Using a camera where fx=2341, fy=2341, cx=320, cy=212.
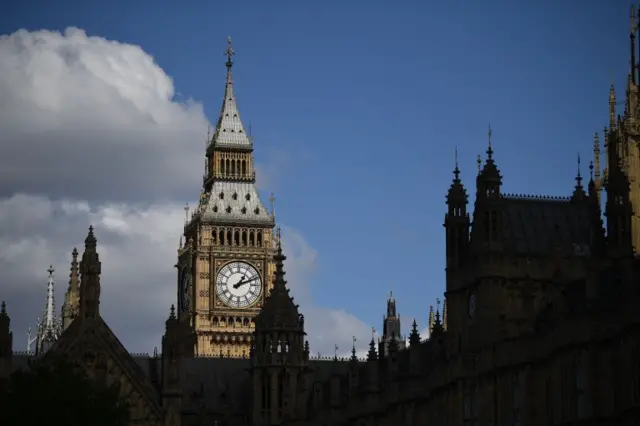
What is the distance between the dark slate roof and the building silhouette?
0.32 ft

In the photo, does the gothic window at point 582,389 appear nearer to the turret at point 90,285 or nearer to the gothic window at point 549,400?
the gothic window at point 549,400

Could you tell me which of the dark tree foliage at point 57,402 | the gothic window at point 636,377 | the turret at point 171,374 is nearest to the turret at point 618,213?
the gothic window at point 636,377

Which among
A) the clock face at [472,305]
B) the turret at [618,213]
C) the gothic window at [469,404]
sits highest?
the turret at [618,213]

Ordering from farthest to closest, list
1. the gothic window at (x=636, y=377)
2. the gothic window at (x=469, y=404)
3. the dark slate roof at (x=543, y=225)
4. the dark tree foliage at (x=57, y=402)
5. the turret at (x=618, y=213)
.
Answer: the dark slate roof at (x=543, y=225) < the gothic window at (x=469, y=404) < the turret at (x=618, y=213) < the dark tree foliage at (x=57, y=402) < the gothic window at (x=636, y=377)

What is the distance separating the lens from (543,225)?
15925 cm

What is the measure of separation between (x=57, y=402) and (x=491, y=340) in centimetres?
2874

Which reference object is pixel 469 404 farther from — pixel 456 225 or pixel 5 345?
pixel 5 345

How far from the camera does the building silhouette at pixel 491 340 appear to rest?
132875 mm

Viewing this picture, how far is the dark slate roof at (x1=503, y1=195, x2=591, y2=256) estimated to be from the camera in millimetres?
156750

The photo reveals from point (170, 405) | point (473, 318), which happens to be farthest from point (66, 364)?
point (170, 405)

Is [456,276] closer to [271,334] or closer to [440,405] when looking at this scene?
[440,405]

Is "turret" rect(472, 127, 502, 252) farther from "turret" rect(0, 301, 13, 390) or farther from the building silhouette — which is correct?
"turret" rect(0, 301, 13, 390)

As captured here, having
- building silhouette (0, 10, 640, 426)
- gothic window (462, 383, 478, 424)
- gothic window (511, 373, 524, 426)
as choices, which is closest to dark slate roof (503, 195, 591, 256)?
building silhouette (0, 10, 640, 426)

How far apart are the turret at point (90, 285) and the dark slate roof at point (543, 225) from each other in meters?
44.5
